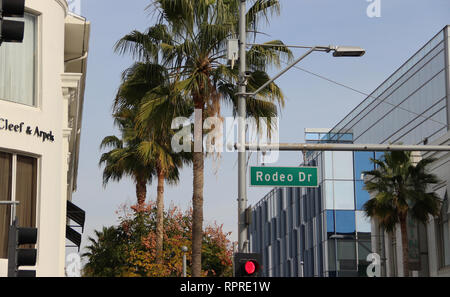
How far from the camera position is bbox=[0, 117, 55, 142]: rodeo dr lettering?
23.0 m

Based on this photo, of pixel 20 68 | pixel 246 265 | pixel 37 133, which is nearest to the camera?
pixel 246 265

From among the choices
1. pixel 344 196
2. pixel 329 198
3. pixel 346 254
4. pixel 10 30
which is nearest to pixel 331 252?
pixel 346 254

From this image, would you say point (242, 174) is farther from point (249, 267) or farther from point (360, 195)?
point (360, 195)

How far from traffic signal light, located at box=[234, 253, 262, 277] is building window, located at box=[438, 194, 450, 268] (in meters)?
26.6

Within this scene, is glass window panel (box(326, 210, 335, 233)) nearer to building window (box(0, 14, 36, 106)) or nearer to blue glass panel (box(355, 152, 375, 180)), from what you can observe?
blue glass panel (box(355, 152, 375, 180))

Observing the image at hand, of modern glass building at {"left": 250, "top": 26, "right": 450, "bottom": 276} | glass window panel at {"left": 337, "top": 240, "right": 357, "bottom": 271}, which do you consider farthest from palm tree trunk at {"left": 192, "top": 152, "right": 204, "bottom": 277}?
glass window panel at {"left": 337, "top": 240, "right": 357, "bottom": 271}

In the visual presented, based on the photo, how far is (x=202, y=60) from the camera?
25.0 meters

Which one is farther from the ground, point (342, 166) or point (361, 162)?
point (361, 162)

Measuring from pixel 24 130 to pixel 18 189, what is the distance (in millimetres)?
1761

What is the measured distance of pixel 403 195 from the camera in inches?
1704

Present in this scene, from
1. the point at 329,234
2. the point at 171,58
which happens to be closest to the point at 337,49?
the point at 171,58

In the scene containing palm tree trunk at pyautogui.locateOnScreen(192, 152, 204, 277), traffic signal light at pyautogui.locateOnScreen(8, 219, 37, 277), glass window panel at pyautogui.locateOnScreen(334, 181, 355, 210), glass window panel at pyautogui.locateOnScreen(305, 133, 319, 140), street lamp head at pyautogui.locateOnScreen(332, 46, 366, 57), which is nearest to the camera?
traffic signal light at pyautogui.locateOnScreen(8, 219, 37, 277)
